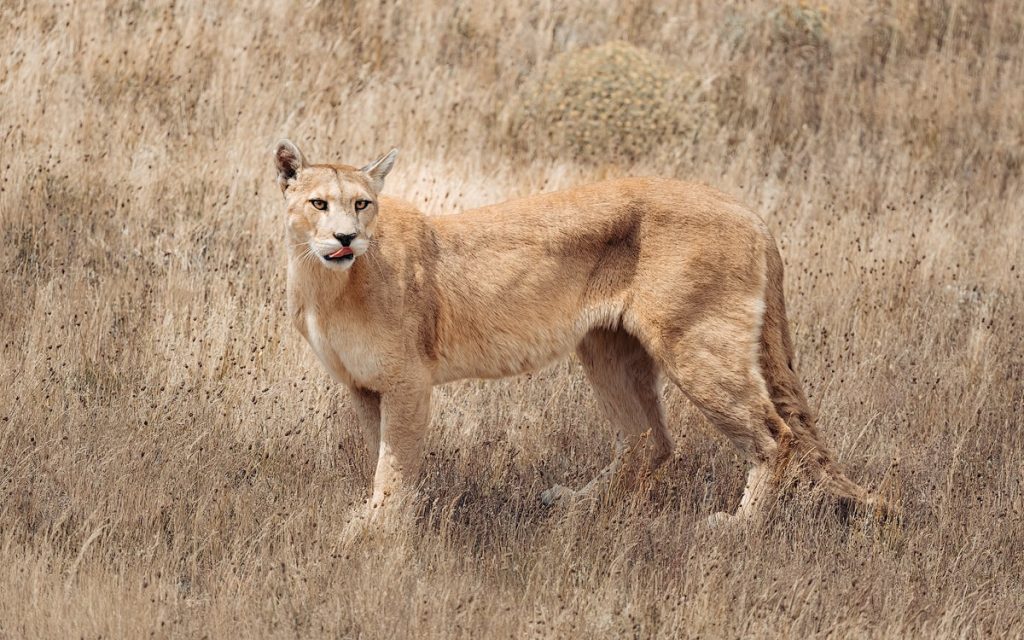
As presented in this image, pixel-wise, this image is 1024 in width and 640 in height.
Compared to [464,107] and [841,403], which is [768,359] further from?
[464,107]

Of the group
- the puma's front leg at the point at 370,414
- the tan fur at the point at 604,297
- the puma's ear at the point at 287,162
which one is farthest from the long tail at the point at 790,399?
the puma's ear at the point at 287,162

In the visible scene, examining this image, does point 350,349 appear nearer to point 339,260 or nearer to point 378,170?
point 339,260

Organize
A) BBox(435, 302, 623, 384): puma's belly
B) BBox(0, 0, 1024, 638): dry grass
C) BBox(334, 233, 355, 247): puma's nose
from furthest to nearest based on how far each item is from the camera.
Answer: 1. BBox(435, 302, 623, 384): puma's belly
2. BBox(334, 233, 355, 247): puma's nose
3. BBox(0, 0, 1024, 638): dry grass

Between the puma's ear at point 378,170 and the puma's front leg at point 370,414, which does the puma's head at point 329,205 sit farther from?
the puma's front leg at point 370,414

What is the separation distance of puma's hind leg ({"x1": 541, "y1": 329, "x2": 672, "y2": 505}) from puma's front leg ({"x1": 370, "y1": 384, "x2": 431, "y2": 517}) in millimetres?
958

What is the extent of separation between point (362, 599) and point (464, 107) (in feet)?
25.7

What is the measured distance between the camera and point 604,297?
642cm

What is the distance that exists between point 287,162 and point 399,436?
135 centimetres

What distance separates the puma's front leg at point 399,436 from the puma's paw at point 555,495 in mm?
807

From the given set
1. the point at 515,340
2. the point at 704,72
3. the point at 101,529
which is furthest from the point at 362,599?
the point at 704,72

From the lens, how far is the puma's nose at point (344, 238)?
5.68 metres

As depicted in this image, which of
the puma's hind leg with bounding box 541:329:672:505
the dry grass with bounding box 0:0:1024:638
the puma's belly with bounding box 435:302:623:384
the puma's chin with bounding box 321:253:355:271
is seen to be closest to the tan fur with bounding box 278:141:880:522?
the puma's belly with bounding box 435:302:623:384

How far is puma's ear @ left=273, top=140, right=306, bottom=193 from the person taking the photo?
6035 millimetres

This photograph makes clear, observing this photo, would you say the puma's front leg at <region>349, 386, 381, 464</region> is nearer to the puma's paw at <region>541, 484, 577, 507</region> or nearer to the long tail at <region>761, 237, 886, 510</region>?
the puma's paw at <region>541, 484, 577, 507</region>
